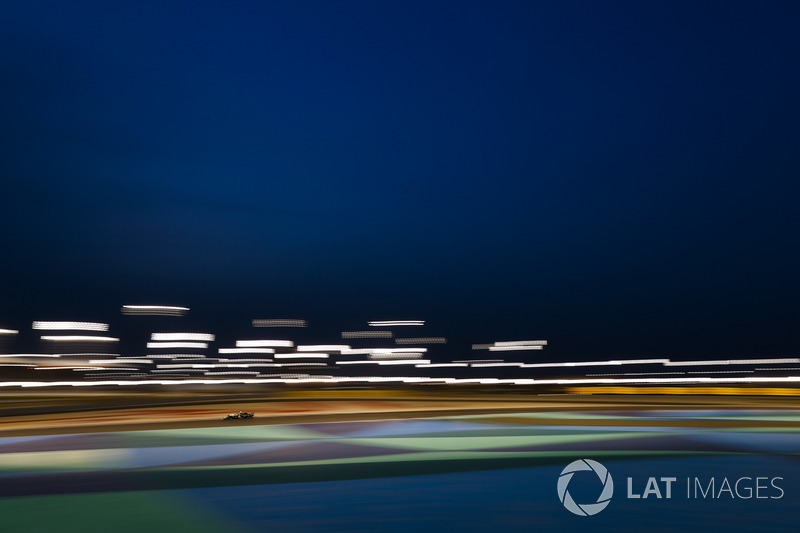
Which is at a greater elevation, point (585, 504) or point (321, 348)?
point (321, 348)

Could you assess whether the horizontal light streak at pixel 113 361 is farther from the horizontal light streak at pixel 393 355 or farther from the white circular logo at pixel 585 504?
the white circular logo at pixel 585 504

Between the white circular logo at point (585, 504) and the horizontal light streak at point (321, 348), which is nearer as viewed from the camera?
the white circular logo at point (585, 504)

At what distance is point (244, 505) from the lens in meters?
7.57

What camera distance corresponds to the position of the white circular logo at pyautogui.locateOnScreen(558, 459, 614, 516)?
7.30 metres

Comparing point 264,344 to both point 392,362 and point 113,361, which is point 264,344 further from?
point 392,362

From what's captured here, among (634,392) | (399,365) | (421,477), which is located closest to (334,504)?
(421,477)

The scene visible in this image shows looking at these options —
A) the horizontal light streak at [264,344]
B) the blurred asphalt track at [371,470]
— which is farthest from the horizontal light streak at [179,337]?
the blurred asphalt track at [371,470]

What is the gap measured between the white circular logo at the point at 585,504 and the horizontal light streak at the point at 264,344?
85576mm

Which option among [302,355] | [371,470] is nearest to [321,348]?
[302,355]
